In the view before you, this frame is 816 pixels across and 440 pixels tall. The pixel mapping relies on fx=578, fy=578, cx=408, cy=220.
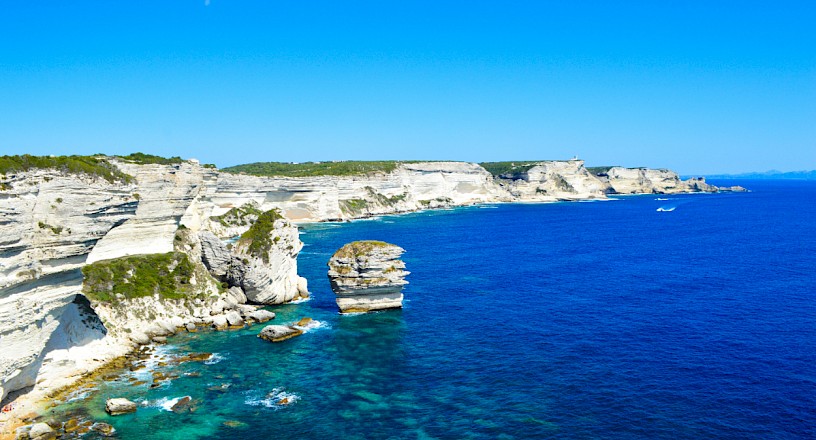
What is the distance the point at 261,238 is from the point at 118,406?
2520cm

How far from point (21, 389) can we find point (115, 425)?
801 cm

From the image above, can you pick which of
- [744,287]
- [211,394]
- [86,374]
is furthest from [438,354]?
[744,287]

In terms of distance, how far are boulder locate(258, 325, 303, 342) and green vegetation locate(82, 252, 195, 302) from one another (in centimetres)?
946

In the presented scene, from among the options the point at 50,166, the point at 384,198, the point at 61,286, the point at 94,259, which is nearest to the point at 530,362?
the point at 61,286

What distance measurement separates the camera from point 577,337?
43.8 meters

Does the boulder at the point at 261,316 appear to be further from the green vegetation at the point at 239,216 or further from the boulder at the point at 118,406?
the green vegetation at the point at 239,216

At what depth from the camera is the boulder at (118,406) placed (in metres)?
31.8

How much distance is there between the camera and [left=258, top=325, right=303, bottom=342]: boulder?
147 feet

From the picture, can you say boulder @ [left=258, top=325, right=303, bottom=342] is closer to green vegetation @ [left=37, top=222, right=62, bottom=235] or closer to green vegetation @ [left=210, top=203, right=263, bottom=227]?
green vegetation @ [left=37, top=222, right=62, bottom=235]

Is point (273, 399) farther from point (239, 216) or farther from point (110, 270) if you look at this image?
point (239, 216)

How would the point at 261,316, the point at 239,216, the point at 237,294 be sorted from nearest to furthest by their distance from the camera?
the point at 261,316 < the point at 237,294 < the point at 239,216

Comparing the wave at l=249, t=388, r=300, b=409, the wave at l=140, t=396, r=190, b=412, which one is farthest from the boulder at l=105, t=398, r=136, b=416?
the wave at l=249, t=388, r=300, b=409

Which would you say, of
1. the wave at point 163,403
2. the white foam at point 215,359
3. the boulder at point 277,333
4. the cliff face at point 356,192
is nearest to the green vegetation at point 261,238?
the boulder at point 277,333

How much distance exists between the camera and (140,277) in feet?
160
